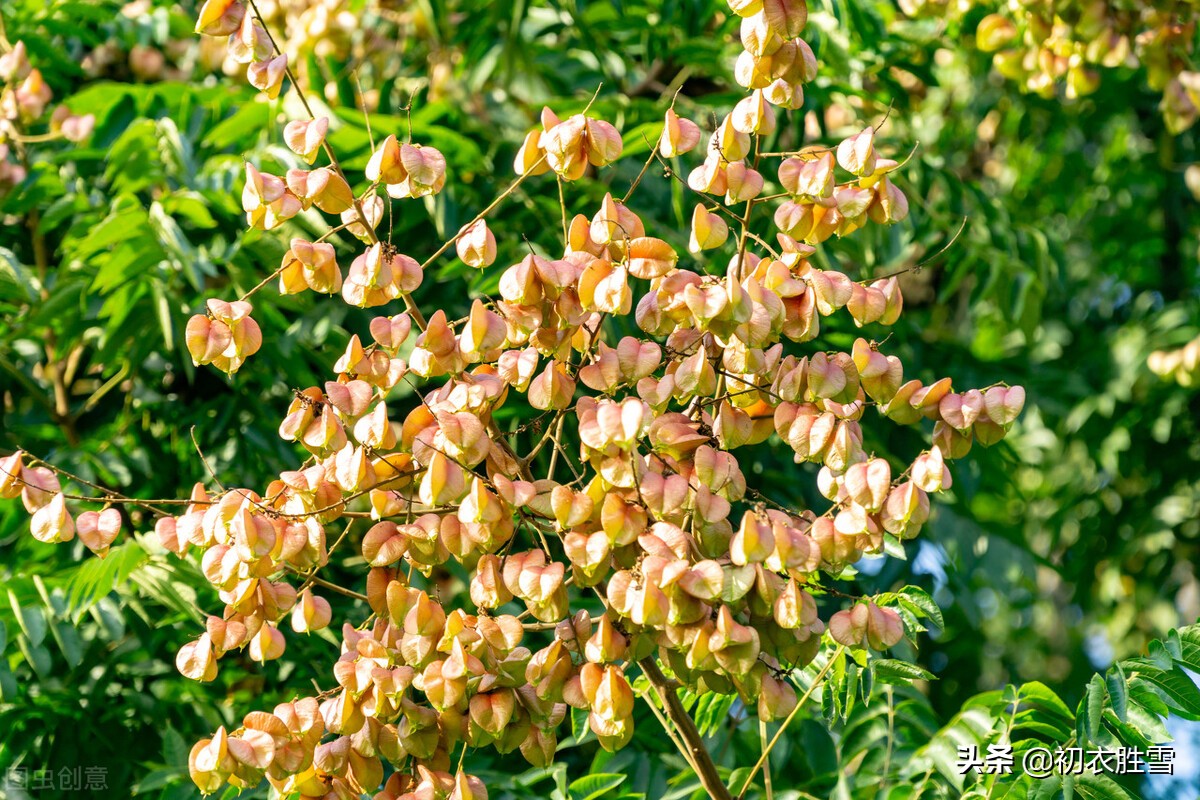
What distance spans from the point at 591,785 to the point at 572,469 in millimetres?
697

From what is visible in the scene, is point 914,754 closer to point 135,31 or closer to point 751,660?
point 751,660

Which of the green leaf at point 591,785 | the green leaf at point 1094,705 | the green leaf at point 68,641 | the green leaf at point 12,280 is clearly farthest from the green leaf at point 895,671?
the green leaf at point 12,280

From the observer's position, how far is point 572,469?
1623mm

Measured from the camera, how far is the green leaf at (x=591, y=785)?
2062 mm

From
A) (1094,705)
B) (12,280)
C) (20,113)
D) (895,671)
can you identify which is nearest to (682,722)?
(895,671)

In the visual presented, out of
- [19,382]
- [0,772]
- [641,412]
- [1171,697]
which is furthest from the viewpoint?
[19,382]

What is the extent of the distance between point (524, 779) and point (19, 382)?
5.54ft

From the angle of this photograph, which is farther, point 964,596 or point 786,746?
point 964,596

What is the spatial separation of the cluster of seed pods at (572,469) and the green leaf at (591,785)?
0.42 meters

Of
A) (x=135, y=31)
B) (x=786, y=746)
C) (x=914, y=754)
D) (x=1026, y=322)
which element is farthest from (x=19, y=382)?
(x=1026, y=322)

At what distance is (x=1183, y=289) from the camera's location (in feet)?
15.1

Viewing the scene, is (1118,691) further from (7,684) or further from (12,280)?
(12,280)

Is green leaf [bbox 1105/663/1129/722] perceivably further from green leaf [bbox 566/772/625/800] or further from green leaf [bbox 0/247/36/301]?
green leaf [bbox 0/247/36/301]

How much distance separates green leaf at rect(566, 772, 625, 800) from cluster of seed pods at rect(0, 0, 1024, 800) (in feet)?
1.36
